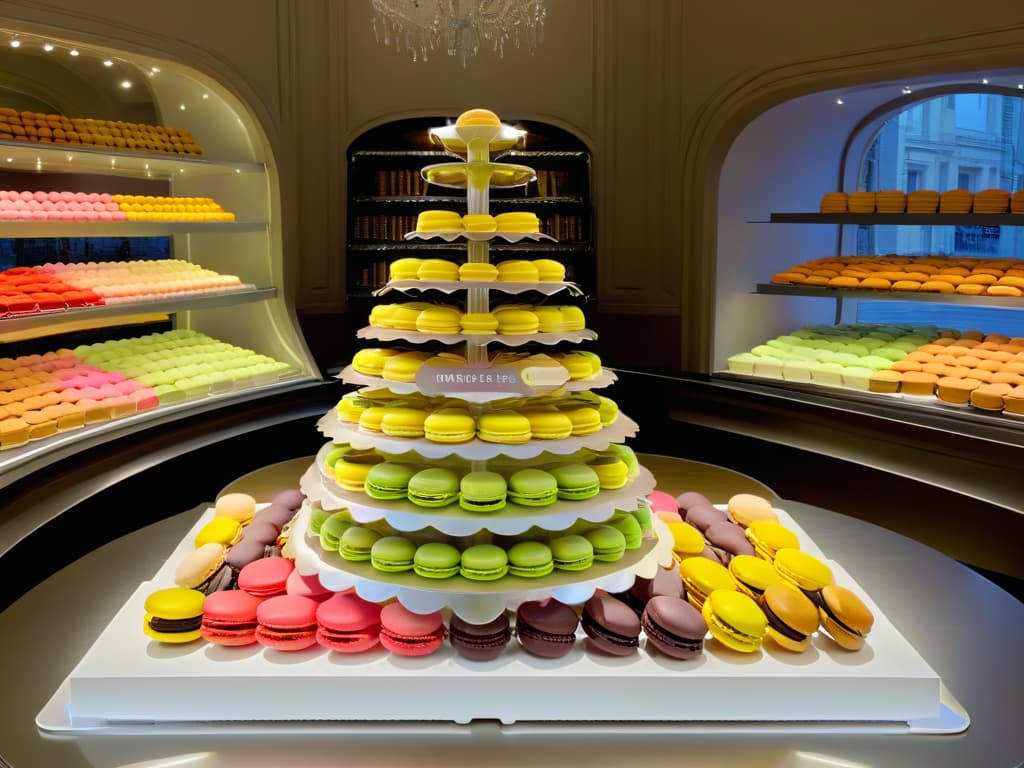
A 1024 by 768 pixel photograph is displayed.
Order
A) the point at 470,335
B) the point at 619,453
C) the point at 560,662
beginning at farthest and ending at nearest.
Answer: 1. the point at 619,453
2. the point at 470,335
3. the point at 560,662

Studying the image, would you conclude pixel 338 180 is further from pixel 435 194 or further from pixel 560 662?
pixel 560 662

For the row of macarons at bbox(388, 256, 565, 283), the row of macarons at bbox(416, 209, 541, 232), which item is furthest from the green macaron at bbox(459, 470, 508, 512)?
the row of macarons at bbox(416, 209, 541, 232)

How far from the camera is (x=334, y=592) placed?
186 centimetres

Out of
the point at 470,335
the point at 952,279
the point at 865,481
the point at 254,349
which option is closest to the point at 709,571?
the point at 470,335

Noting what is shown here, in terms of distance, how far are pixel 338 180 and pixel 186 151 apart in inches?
50.7

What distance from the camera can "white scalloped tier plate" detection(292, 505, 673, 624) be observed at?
1.69 metres

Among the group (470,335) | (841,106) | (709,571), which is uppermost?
(841,106)

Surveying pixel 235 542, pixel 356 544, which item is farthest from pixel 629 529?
pixel 235 542

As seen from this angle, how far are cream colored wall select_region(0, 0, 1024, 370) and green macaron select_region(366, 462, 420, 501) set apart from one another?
316 centimetres

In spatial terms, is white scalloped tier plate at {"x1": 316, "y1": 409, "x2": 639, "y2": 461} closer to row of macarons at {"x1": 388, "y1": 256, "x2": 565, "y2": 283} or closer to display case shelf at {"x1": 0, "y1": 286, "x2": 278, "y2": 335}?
row of macarons at {"x1": 388, "y1": 256, "x2": 565, "y2": 283}

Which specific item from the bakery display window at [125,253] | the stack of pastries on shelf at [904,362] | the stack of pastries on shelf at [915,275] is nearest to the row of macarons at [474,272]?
the bakery display window at [125,253]

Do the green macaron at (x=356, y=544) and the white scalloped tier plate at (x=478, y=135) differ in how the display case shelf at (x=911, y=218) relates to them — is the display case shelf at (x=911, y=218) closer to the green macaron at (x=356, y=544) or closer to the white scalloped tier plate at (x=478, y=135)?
the white scalloped tier plate at (x=478, y=135)

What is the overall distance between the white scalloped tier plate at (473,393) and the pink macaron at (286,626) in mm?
490

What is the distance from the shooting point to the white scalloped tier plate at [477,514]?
5.62 feet
